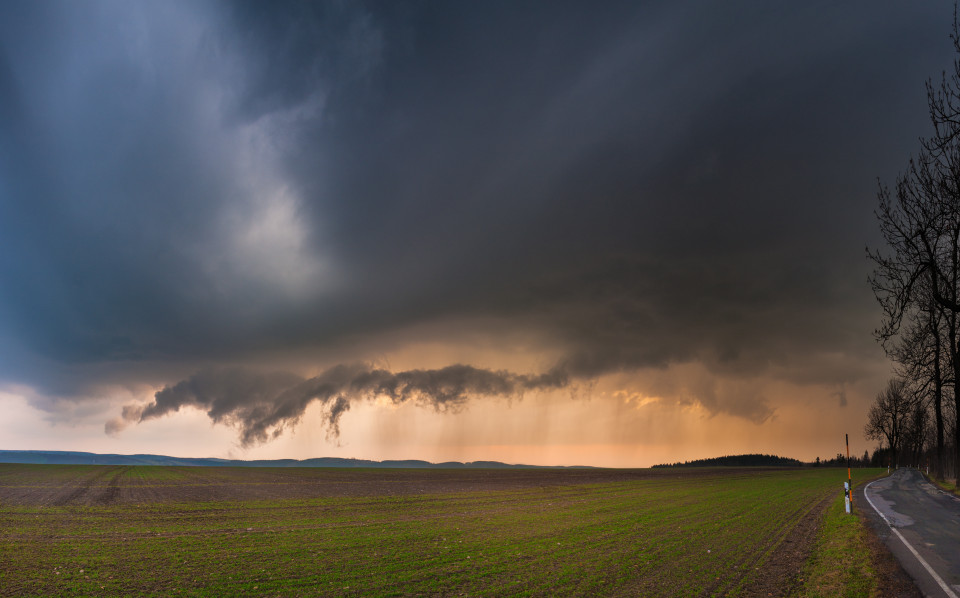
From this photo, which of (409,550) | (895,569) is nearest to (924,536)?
(895,569)

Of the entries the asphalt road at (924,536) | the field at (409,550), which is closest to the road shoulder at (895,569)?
the asphalt road at (924,536)

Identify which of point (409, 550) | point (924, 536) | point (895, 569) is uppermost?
point (895, 569)

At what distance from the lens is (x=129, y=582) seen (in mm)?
15203

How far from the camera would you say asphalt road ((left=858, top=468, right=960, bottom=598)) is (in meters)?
13.9

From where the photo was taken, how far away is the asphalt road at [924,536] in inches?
549

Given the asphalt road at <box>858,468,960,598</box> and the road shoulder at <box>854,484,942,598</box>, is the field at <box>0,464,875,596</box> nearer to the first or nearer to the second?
the road shoulder at <box>854,484,942,598</box>

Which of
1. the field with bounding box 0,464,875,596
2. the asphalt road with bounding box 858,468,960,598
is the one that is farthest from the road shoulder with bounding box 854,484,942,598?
the field with bounding box 0,464,875,596

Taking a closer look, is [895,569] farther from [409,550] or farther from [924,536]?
[409,550]

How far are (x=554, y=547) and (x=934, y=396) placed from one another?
89.0 ft

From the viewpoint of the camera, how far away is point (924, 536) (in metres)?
20.7

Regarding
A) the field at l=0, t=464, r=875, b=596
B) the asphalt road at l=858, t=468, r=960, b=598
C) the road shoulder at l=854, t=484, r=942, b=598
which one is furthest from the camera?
the field at l=0, t=464, r=875, b=596

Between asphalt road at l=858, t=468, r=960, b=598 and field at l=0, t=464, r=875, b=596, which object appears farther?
field at l=0, t=464, r=875, b=596

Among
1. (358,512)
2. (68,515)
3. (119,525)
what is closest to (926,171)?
(358,512)

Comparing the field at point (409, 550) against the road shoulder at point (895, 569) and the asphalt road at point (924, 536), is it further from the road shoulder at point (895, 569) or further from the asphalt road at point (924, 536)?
the asphalt road at point (924, 536)
